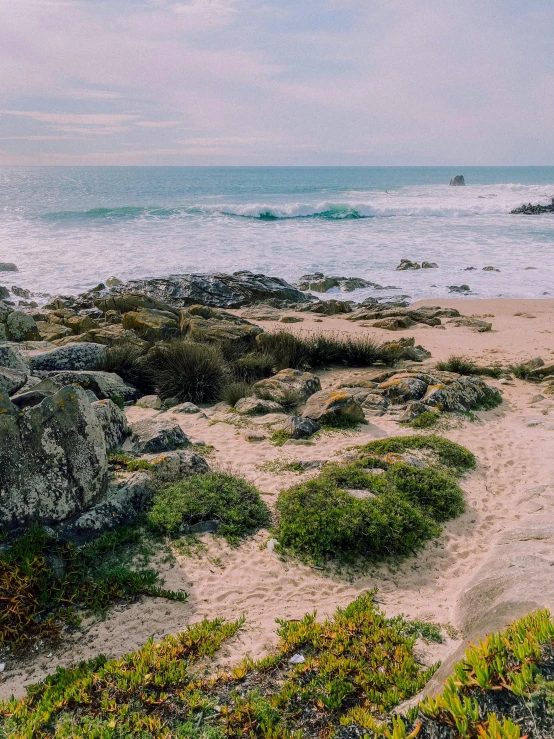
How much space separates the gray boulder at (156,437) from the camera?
24.0 ft

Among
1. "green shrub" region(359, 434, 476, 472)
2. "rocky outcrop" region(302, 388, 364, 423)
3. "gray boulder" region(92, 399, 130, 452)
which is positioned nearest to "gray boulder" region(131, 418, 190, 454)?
"gray boulder" region(92, 399, 130, 452)

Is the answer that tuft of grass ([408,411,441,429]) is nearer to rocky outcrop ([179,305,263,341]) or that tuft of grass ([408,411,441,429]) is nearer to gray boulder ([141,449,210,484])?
gray boulder ([141,449,210,484])

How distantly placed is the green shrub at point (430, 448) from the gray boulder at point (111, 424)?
3.30 m

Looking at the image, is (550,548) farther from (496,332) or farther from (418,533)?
(496,332)

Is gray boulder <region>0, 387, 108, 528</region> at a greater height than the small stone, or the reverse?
gray boulder <region>0, 387, 108, 528</region>

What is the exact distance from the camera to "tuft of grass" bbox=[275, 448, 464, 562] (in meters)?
5.57

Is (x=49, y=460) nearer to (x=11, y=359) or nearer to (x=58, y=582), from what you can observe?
(x=58, y=582)

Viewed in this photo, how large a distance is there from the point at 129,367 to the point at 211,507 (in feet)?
18.9

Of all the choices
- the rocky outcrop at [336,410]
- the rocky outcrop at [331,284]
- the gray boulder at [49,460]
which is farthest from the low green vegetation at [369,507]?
the rocky outcrop at [331,284]

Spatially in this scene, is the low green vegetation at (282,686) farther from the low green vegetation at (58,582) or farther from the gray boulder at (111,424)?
the gray boulder at (111,424)

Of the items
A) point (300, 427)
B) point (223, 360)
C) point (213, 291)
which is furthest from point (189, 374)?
point (213, 291)

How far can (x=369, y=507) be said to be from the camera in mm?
5887

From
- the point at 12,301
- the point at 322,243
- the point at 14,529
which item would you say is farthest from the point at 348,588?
the point at 322,243

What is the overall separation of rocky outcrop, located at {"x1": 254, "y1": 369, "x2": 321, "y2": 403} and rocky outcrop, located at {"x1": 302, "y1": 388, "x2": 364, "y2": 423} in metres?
0.87
